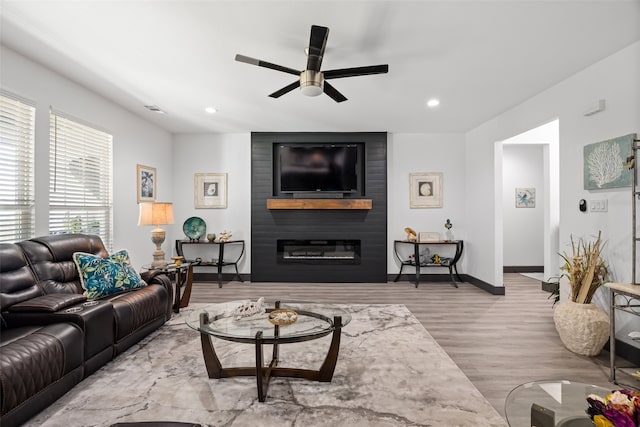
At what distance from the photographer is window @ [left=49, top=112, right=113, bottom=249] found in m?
3.38

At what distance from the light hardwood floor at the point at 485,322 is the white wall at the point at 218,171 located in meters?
1.09

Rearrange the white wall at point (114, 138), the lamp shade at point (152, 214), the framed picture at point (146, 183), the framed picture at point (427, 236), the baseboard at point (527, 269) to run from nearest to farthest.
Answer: the white wall at point (114, 138)
the lamp shade at point (152, 214)
the framed picture at point (146, 183)
the framed picture at point (427, 236)
the baseboard at point (527, 269)

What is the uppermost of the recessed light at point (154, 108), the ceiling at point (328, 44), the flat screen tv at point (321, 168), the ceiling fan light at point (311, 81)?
the recessed light at point (154, 108)

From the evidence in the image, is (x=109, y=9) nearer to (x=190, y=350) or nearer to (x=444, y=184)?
(x=190, y=350)

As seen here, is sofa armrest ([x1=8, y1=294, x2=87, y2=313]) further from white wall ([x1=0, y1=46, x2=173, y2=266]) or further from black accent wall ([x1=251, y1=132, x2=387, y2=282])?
black accent wall ([x1=251, y1=132, x2=387, y2=282])

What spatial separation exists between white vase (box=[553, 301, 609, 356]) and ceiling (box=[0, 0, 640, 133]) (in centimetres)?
233

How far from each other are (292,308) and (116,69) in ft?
9.83

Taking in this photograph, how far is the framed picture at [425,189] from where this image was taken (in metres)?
5.85

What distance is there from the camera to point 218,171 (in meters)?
5.96

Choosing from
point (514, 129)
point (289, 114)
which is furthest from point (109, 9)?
point (514, 129)

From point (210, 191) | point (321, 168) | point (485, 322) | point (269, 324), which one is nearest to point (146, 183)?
point (210, 191)

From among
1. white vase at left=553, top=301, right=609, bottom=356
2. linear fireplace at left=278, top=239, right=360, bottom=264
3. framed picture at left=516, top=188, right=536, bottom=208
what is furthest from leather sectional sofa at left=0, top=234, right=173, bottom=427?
framed picture at left=516, top=188, right=536, bottom=208

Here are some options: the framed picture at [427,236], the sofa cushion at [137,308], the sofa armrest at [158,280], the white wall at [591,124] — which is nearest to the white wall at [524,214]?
the framed picture at [427,236]

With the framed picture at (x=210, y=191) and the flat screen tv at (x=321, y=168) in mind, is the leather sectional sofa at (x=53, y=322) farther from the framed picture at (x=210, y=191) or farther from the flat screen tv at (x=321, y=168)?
the flat screen tv at (x=321, y=168)
